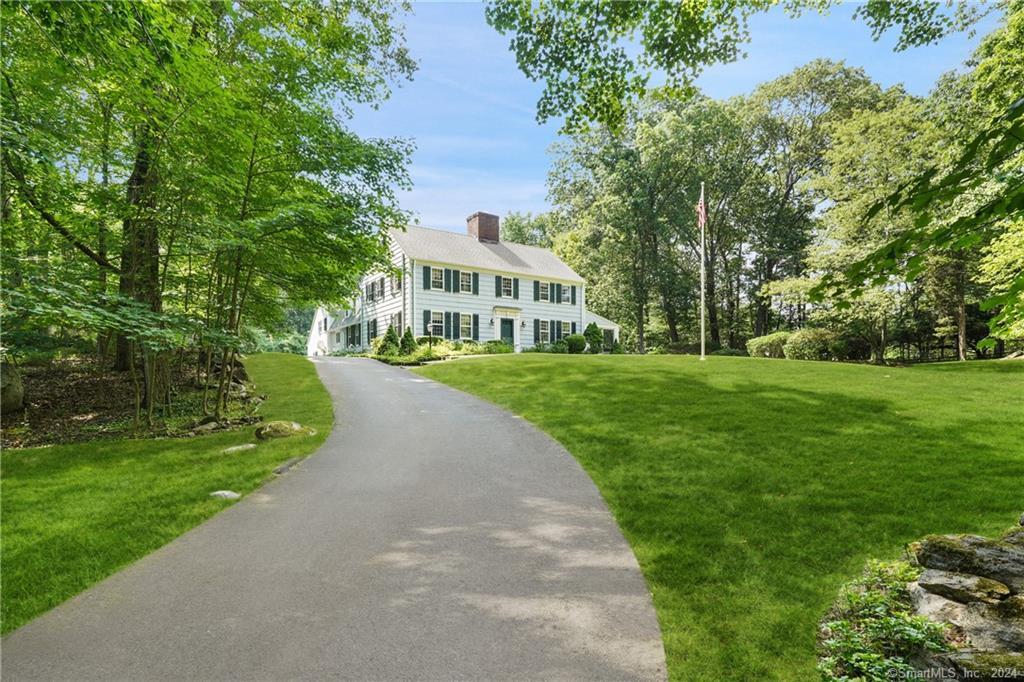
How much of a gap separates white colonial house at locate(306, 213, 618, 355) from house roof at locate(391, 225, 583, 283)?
2.3 inches

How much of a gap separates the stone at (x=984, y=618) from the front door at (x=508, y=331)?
25786 mm

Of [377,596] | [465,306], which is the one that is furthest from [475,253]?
[377,596]

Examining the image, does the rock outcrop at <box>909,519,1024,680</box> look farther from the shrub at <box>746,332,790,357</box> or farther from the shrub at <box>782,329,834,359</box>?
the shrub at <box>746,332,790,357</box>

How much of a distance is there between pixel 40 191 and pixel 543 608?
11.0 m

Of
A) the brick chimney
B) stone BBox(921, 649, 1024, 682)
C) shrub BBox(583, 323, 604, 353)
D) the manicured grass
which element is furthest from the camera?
the brick chimney

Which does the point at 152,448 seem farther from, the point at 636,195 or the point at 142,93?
the point at 636,195

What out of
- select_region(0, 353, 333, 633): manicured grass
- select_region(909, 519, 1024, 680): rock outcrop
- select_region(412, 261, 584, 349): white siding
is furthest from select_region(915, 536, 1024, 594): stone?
select_region(412, 261, 584, 349): white siding

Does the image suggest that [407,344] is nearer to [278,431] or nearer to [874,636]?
[278,431]

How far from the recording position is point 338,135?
1004 centimetres

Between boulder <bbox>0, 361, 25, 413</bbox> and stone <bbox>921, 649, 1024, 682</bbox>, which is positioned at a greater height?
boulder <bbox>0, 361, 25, 413</bbox>

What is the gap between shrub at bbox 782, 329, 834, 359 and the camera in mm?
A: 22984

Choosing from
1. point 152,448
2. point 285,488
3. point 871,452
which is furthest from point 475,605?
point 152,448

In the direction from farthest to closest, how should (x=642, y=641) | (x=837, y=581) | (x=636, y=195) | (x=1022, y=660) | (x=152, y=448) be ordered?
(x=636, y=195) → (x=152, y=448) → (x=837, y=581) → (x=642, y=641) → (x=1022, y=660)

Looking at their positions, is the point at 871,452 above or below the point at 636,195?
below
